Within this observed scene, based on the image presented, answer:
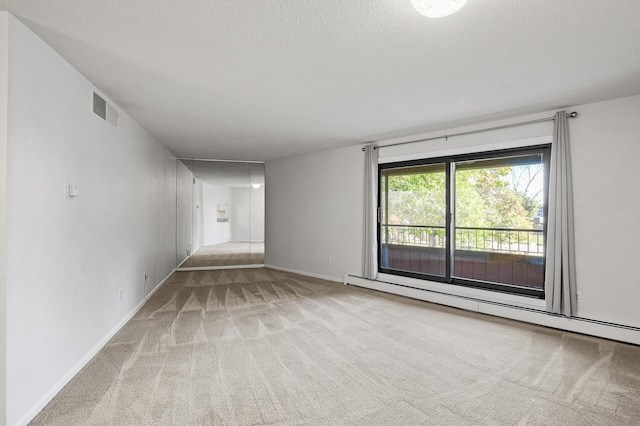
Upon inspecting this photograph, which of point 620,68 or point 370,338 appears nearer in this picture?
point 620,68

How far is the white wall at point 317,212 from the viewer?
5926 millimetres

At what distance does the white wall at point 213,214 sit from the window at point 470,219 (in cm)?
428

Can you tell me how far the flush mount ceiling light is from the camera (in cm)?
169

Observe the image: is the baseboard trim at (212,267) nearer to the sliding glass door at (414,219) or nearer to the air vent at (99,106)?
the sliding glass door at (414,219)

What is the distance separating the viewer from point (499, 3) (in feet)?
6.05

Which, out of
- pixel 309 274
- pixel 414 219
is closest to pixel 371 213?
pixel 414 219

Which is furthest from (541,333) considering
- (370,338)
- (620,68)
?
(620,68)

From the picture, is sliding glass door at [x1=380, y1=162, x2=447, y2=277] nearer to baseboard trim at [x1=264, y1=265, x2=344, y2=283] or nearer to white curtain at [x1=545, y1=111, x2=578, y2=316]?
baseboard trim at [x1=264, y1=265, x2=344, y2=283]

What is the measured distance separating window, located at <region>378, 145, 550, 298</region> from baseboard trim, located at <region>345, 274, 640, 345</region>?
27 centimetres

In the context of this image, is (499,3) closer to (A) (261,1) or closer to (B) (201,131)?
(A) (261,1)

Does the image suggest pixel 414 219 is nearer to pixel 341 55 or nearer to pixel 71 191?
pixel 341 55

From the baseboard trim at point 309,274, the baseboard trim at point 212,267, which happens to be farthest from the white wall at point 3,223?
the baseboard trim at point 212,267

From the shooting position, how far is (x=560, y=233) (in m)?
3.61

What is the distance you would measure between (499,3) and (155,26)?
209 cm
